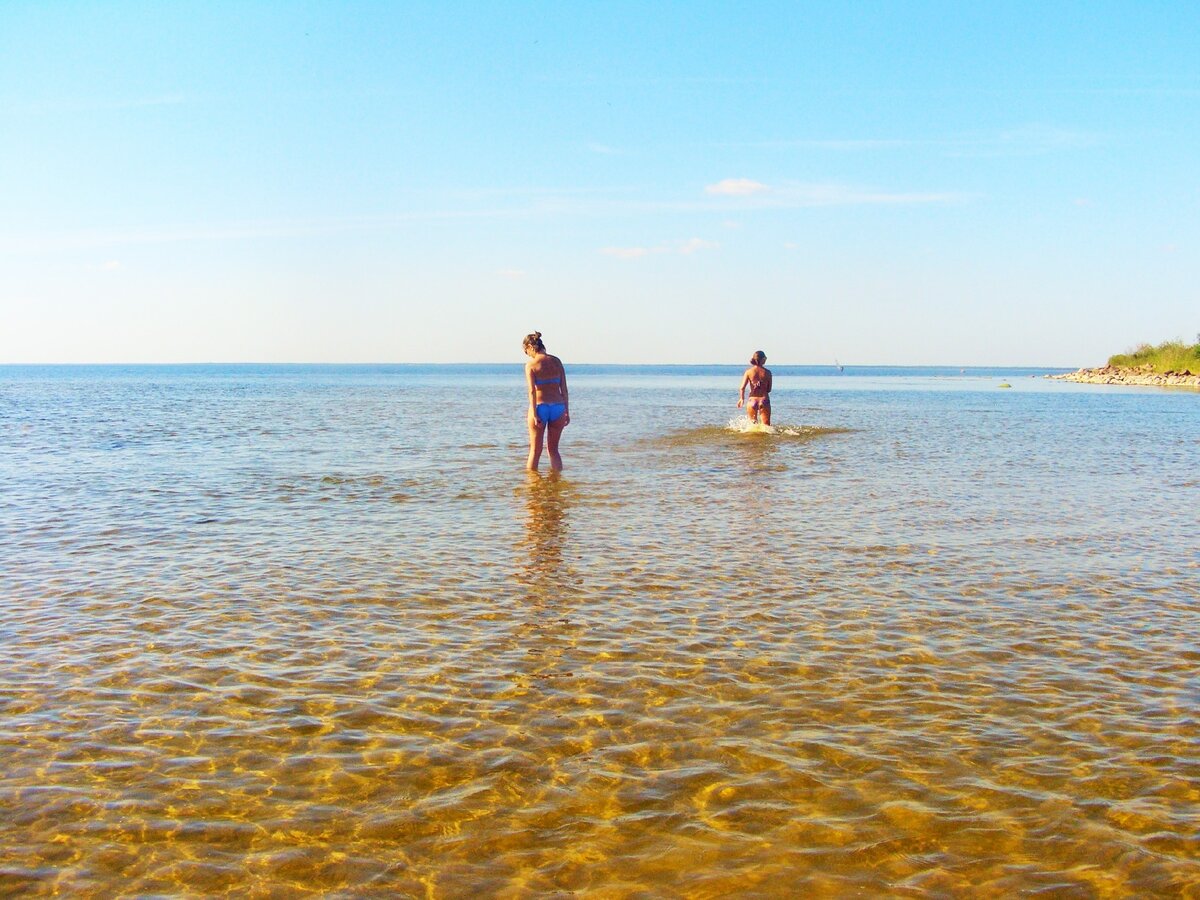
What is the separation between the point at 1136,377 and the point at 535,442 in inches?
2786

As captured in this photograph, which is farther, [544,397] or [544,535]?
[544,397]

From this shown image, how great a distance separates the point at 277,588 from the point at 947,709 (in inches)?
223

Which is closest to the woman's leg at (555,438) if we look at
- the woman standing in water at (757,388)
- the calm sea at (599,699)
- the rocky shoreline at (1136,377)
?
the calm sea at (599,699)

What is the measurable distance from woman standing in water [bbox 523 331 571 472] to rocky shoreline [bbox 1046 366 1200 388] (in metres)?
59.5

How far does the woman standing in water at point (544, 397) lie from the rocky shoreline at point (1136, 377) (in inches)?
2341

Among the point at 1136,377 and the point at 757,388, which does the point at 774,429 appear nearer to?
the point at 757,388

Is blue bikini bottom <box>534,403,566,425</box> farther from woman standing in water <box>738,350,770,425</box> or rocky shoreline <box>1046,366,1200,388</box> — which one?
rocky shoreline <box>1046,366,1200,388</box>

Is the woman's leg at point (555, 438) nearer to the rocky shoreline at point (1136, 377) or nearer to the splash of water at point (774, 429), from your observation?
the splash of water at point (774, 429)

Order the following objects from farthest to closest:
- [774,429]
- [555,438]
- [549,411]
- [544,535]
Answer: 1. [774,429]
2. [555,438]
3. [549,411]
4. [544,535]

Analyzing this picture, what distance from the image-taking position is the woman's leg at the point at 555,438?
52.9ft

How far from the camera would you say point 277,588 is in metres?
8.24

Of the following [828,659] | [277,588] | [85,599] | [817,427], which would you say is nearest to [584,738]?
[828,659]

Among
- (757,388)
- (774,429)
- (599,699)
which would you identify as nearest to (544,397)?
(599,699)

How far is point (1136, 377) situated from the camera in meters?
72.4
